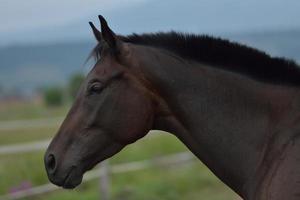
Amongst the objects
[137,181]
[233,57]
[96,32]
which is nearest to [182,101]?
[233,57]

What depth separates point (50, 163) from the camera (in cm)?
396

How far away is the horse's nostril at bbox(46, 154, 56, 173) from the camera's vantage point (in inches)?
156

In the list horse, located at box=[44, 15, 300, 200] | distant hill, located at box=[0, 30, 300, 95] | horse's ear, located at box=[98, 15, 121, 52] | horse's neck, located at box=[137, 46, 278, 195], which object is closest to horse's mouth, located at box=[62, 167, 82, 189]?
horse, located at box=[44, 15, 300, 200]

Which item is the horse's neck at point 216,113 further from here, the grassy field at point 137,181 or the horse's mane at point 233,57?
the grassy field at point 137,181

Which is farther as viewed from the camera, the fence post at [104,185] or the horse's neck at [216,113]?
the fence post at [104,185]

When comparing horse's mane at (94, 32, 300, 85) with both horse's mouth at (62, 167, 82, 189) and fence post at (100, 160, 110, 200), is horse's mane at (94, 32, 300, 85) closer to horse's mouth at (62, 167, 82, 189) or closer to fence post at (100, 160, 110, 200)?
horse's mouth at (62, 167, 82, 189)

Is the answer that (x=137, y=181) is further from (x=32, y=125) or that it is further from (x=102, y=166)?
(x=32, y=125)

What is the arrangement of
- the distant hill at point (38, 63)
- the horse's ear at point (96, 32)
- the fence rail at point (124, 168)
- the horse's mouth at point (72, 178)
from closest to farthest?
the horse's mouth at point (72, 178), the horse's ear at point (96, 32), the fence rail at point (124, 168), the distant hill at point (38, 63)

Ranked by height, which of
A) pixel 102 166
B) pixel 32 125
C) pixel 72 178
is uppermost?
pixel 72 178

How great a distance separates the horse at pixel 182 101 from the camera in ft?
12.6

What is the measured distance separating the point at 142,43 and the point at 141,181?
251 inches

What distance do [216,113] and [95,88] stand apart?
709 millimetres

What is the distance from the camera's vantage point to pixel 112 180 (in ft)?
33.9

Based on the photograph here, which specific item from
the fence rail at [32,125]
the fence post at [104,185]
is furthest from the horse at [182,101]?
the fence rail at [32,125]
